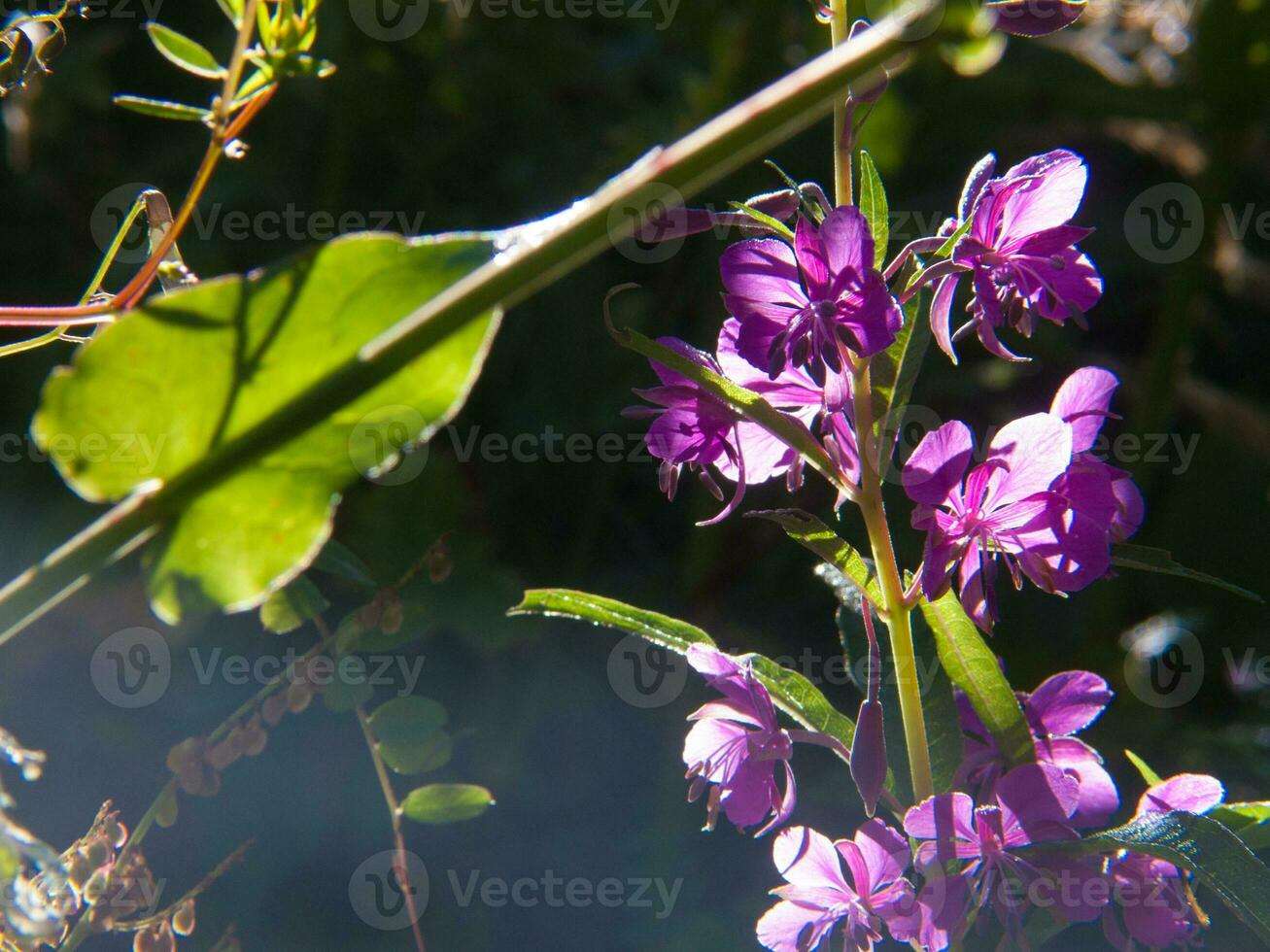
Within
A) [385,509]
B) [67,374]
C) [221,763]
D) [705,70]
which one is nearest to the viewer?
[67,374]

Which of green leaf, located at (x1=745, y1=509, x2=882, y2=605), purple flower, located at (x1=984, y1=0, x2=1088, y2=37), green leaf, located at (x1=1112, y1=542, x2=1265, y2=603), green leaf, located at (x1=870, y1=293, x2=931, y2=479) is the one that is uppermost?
purple flower, located at (x1=984, y1=0, x2=1088, y2=37)

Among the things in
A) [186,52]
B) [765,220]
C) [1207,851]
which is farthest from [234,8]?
[1207,851]

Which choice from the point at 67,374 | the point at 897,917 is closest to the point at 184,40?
the point at 67,374

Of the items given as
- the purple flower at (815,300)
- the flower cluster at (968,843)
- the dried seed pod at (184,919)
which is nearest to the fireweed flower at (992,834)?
the flower cluster at (968,843)

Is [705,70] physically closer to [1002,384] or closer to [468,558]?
[1002,384]

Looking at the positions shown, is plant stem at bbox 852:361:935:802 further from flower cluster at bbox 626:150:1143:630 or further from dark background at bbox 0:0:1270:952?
dark background at bbox 0:0:1270:952

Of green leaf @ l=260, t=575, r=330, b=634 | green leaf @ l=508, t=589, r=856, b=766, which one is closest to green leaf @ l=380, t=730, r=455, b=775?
green leaf @ l=260, t=575, r=330, b=634
